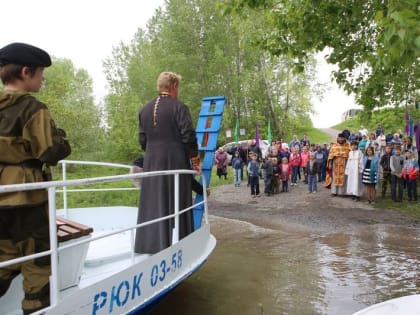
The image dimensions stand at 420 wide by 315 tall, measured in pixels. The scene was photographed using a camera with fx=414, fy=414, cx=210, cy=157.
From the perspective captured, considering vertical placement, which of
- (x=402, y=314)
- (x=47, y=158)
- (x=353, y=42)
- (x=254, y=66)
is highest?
(x=254, y=66)

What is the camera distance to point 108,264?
3932 mm

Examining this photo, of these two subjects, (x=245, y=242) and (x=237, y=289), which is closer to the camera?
(x=237, y=289)

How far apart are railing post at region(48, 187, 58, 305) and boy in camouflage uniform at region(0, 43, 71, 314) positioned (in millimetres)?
44

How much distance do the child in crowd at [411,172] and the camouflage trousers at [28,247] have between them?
35.0 feet

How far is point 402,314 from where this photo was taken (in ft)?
→ 6.72

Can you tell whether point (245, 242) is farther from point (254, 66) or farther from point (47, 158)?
point (254, 66)

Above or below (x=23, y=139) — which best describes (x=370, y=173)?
below

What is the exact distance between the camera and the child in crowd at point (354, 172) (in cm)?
1188

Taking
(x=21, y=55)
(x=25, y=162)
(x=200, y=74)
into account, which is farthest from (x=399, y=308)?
(x=200, y=74)

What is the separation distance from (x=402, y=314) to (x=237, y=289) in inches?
132

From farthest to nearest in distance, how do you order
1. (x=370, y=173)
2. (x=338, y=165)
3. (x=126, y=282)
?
(x=338, y=165), (x=370, y=173), (x=126, y=282)

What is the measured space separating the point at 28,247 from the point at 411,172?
1080cm

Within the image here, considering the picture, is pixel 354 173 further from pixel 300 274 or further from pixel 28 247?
pixel 28 247

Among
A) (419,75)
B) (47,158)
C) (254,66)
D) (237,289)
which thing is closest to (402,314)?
(47,158)
